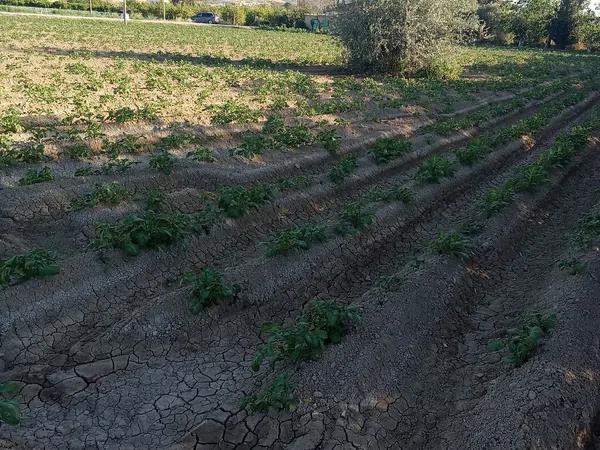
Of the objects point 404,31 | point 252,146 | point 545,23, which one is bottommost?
point 252,146

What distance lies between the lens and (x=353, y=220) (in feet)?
28.2

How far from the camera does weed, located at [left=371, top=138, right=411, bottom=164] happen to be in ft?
42.2

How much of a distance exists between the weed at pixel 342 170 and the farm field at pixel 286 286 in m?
0.07

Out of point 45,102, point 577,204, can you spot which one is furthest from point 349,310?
point 45,102

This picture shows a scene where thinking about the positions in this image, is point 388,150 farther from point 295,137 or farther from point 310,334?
point 310,334

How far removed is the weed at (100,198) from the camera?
878 cm

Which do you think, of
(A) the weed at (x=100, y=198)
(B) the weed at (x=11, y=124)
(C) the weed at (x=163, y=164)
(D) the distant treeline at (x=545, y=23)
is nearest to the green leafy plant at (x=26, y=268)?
(A) the weed at (x=100, y=198)

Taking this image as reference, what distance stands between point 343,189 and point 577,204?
519 centimetres

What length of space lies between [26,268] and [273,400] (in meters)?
3.85

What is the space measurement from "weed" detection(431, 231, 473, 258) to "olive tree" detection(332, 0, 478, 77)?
19.9m

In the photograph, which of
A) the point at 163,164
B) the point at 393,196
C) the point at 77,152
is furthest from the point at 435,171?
the point at 77,152

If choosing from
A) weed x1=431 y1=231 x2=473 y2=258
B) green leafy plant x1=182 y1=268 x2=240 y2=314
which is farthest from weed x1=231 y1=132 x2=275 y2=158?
green leafy plant x1=182 y1=268 x2=240 y2=314

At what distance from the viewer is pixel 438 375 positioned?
567cm

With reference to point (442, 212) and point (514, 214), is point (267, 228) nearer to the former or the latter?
point (442, 212)
